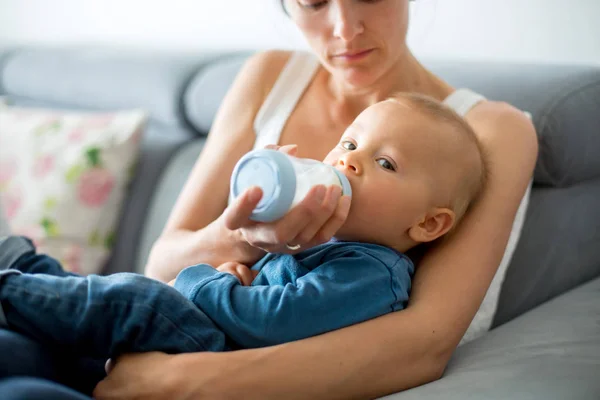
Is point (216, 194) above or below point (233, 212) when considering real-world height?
below

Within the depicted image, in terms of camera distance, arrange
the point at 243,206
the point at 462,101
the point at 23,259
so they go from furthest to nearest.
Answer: the point at 462,101 < the point at 23,259 < the point at 243,206

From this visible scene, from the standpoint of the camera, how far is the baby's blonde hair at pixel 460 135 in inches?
44.8

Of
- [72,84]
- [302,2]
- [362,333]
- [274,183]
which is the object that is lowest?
[72,84]

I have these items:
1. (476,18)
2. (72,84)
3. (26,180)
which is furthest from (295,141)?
(72,84)

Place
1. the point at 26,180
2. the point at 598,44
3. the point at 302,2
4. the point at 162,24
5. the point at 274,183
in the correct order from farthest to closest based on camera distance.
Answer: the point at 162,24 → the point at 26,180 → the point at 598,44 → the point at 302,2 → the point at 274,183

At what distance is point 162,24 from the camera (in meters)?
2.72

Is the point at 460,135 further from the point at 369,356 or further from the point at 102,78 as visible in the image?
the point at 102,78

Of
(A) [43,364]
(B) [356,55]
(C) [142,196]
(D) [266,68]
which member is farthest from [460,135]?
(C) [142,196]

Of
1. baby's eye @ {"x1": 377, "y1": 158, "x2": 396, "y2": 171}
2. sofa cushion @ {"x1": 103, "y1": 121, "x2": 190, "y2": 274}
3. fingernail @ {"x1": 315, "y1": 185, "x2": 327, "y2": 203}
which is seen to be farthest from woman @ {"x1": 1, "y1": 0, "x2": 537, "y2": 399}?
sofa cushion @ {"x1": 103, "y1": 121, "x2": 190, "y2": 274}

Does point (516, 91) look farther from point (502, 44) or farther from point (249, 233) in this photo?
point (249, 233)

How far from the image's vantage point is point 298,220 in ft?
3.09

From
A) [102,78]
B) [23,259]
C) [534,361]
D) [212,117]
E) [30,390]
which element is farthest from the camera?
[102,78]

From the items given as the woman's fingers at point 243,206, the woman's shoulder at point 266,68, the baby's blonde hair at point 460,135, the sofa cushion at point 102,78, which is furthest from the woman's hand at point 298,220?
the sofa cushion at point 102,78

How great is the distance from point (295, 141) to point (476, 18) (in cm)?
70
